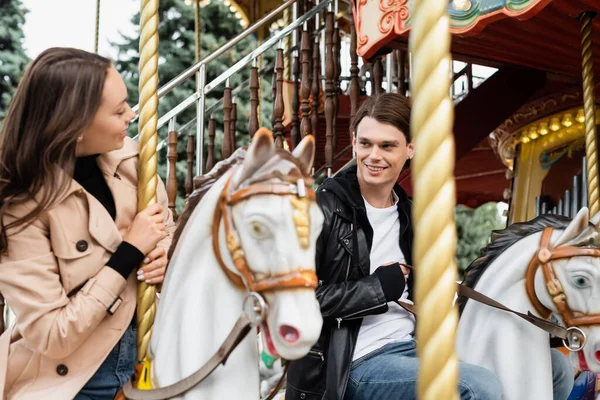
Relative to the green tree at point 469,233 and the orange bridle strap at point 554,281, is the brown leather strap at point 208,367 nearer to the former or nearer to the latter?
the orange bridle strap at point 554,281

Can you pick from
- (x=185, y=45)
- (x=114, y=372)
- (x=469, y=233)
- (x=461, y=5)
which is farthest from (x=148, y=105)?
(x=469, y=233)

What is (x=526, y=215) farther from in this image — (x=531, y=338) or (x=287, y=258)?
(x=287, y=258)

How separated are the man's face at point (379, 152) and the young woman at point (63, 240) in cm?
78

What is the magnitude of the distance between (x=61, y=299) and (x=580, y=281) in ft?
5.19

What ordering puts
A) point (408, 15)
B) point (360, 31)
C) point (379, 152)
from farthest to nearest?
point (360, 31) → point (408, 15) → point (379, 152)

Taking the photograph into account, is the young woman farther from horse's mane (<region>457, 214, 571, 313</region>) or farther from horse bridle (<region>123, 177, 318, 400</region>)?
horse's mane (<region>457, 214, 571, 313</region>)

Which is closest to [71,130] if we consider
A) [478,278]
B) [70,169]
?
[70,169]

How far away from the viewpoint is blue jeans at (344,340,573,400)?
80.0 inches

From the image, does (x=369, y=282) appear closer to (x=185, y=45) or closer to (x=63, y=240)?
(x=63, y=240)

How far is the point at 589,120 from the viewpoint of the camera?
3.61 metres

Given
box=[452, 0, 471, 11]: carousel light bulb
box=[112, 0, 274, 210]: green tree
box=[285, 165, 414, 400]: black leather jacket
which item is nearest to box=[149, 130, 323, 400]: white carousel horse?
box=[285, 165, 414, 400]: black leather jacket

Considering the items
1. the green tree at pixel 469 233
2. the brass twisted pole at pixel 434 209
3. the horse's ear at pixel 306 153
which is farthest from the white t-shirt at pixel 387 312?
the green tree at pixel 469 233

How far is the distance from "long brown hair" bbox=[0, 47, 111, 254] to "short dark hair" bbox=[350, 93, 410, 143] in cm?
95

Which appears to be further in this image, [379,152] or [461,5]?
[461,5]
